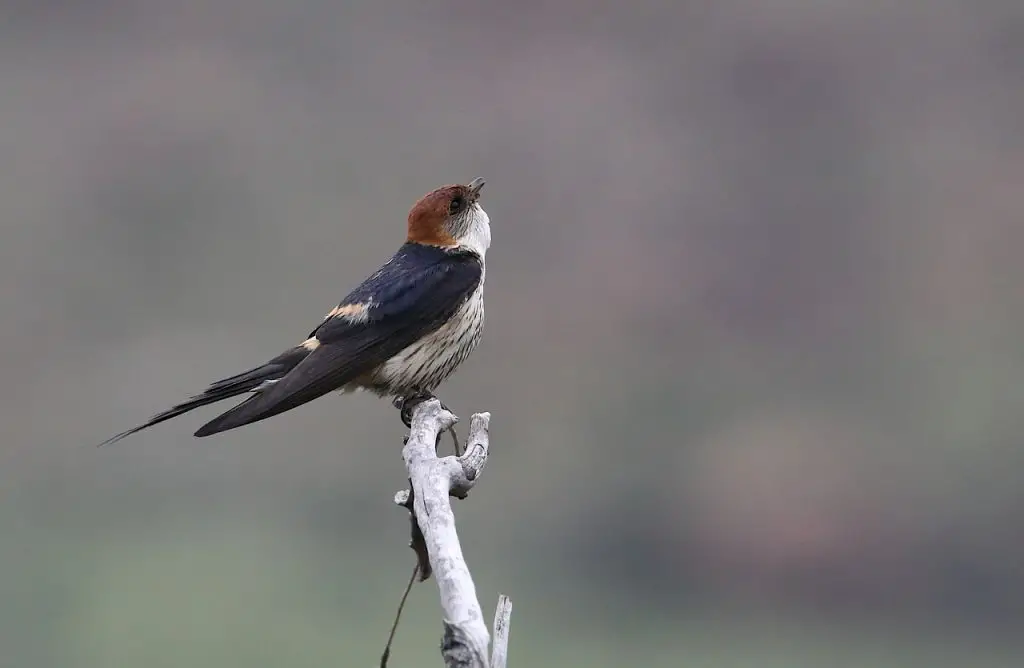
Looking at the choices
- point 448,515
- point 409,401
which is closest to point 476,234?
point 409,401

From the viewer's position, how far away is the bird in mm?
3254

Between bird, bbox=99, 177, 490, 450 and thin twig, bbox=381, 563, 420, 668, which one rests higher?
bird, bbox=99, 177, 490, 450

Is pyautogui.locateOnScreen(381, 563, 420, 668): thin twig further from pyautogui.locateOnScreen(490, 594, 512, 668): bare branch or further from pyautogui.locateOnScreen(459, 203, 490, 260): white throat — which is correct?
pyautogui.locateOnScreen(459, 203, 490, 260): white throat

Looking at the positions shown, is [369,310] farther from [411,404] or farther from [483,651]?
[483,651]

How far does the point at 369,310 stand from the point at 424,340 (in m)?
0.16

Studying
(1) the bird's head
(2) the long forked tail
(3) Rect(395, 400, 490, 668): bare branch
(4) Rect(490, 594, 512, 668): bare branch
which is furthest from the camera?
(1) the bird's head

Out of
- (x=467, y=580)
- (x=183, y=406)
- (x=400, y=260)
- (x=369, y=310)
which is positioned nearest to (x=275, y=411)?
(x=183, y=406)

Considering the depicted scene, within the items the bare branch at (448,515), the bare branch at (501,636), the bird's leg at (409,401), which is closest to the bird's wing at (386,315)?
the bird's leg at (409,401)

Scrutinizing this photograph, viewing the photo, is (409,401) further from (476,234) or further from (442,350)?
(476,234)

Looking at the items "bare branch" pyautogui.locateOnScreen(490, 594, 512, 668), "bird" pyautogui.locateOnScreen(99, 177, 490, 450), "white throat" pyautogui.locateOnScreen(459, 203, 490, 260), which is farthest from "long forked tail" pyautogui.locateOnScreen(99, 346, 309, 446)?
"bare branch" pyautogui.locateOnScreen(490, 594, 512, 668)

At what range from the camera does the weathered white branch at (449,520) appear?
171cm

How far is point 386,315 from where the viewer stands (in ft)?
11.1

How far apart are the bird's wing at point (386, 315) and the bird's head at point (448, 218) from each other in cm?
5

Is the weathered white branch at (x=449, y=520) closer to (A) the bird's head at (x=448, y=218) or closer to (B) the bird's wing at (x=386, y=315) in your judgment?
(B) the bird's wing at (x=386, y=315)
